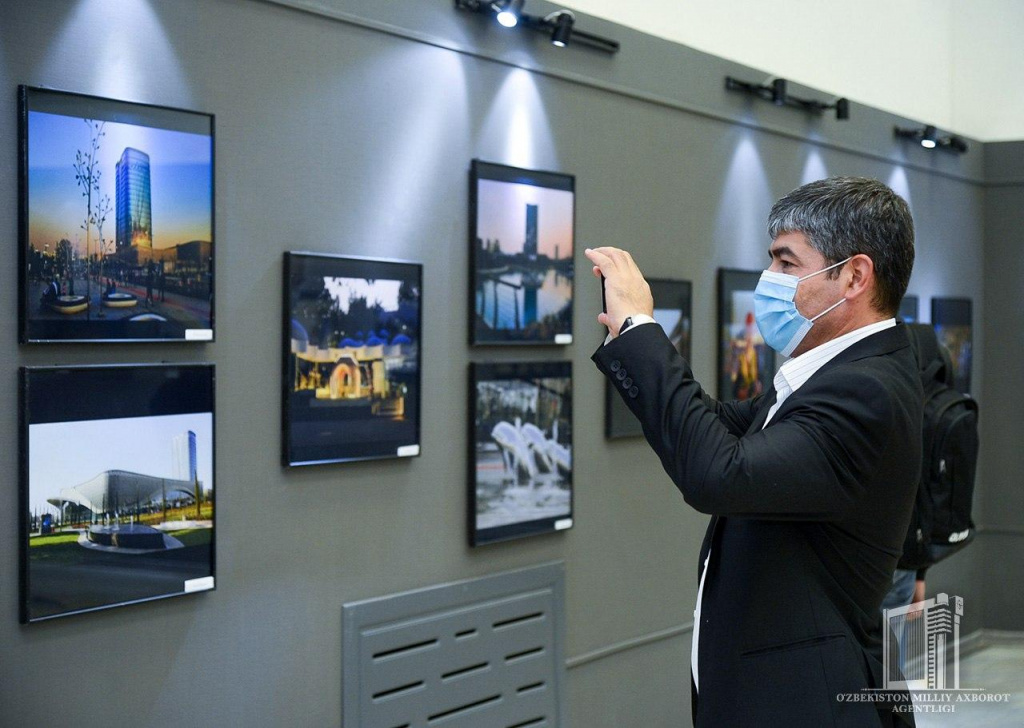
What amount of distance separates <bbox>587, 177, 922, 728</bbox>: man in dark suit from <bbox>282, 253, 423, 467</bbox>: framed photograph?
1.81 meters

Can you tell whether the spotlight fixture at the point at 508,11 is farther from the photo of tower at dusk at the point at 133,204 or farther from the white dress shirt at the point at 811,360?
the white dress shirt at the point at 811,360

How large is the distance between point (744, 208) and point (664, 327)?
3.27 ft

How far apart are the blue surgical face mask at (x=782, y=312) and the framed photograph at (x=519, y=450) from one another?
202 cm

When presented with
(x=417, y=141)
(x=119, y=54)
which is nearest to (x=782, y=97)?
(x=417, y=141)

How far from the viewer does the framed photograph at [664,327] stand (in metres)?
4.89

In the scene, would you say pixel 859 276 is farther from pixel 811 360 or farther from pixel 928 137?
pixel 928 137

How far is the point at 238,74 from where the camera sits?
3.41m

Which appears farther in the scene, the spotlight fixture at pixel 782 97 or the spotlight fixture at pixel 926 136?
the spotlight fixture at pixel 926 136

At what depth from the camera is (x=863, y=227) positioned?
203 cm

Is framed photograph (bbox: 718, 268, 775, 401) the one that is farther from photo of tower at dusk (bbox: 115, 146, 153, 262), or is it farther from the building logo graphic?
photo of tower at dusk (bbox: 115, 146, 153, 262)

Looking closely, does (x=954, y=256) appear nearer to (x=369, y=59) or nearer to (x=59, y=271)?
(x=369, y=59)

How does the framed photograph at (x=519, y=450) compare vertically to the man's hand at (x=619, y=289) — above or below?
below

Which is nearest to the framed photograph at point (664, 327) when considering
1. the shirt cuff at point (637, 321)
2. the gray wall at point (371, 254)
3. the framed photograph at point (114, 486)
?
the gray wall at point (371, 254)

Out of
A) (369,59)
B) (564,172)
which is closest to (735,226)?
(564,172)
